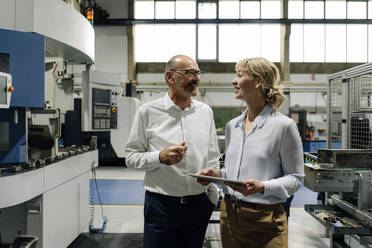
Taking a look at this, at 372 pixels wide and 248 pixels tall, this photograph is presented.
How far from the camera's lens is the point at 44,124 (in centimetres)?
274

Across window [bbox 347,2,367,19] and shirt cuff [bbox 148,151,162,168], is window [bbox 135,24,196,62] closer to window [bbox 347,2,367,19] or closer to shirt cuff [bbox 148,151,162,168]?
window [bbox 347,2,367,19]

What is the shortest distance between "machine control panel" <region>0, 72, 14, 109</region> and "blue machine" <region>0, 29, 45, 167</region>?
0.54 feet

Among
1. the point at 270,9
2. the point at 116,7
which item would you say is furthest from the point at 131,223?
the point at 270,9

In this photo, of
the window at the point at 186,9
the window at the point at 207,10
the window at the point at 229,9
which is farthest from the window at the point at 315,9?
the window at the point at 186,9

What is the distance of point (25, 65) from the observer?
2.20 metres

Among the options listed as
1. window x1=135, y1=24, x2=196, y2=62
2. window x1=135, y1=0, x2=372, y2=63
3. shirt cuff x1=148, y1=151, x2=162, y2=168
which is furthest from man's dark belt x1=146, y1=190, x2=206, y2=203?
window x1=135, y1=0, x2=372, y2=63

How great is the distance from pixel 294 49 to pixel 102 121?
25.5 feet

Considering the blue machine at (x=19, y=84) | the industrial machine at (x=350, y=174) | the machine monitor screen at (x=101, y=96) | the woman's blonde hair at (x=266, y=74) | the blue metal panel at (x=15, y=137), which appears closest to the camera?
the woman's blonde hair at (x=266, y=74)

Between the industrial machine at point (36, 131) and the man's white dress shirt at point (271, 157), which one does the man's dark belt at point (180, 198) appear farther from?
the industrial machine at point (36, 131)

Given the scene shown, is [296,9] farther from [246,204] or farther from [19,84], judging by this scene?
[246,204]

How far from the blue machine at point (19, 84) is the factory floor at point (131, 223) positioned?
132 cm

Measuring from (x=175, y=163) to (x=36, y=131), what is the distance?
1.98 metres

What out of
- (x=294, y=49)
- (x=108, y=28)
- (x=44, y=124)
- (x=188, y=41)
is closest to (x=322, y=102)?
(x=294, y=49)

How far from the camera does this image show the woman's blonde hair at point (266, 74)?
1.25 meters
